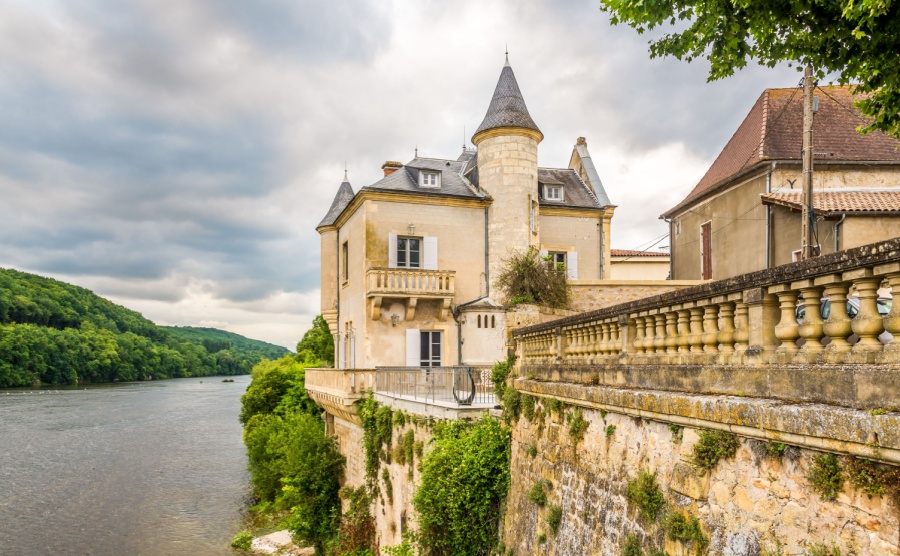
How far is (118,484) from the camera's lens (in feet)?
92.9

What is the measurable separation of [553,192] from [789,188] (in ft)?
27.0

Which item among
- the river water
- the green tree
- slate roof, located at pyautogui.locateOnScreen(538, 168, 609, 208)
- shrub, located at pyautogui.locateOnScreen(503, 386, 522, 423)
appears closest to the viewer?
shrub, located at pyautogui.locateOnScreen(503, 386, 522, 423)

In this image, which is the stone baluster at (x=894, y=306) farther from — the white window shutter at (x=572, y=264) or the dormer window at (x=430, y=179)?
the white window shutter at (x=572, y=264)

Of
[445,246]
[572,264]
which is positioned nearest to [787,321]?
[445,246]

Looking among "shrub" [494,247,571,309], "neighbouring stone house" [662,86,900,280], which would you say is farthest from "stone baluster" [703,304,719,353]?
"shrub" [494,247,571,309]

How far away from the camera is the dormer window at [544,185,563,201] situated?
2288cm

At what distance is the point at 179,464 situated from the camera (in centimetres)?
3291

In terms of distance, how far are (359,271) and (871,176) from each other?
49.8 ft

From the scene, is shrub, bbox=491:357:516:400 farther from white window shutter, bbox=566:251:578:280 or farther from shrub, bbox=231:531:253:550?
shrub, bbox=231:531:253:550

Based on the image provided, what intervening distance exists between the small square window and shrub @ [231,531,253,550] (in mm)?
13808

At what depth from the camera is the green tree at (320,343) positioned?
3775 centimetres

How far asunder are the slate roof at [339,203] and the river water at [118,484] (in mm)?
12703

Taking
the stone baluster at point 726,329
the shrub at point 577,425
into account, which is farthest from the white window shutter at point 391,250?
the stone baluster at point 726,329

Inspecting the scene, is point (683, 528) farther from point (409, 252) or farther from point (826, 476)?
point (409, 252)
